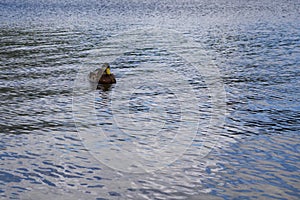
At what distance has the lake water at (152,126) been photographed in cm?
1555

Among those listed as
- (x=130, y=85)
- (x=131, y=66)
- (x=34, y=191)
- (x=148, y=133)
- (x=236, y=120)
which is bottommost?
(x=34, y=191)

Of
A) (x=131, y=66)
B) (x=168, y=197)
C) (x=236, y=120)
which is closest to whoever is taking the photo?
(x=168, y=197)

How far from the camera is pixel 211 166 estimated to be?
1694 cm

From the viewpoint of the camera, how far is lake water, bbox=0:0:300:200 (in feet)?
51.0

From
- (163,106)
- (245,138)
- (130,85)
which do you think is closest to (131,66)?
(130,85)

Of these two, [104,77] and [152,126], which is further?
[104,77]

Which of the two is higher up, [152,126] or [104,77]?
[104,77]

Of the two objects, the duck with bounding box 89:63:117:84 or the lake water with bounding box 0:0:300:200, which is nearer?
the lake water with bounding box 0:0:300:200

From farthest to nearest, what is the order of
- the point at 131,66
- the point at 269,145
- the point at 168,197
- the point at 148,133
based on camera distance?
the point at 131,66 → the point at 148,133 → the point at 269,145 → the point at 168,197

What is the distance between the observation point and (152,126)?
70.7 ft

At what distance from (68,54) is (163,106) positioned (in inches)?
849

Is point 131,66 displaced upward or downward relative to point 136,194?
upward

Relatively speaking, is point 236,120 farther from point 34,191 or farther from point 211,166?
point 34,191

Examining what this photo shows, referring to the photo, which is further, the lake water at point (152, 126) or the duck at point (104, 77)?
the duck at point (104, 77)
